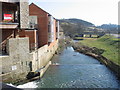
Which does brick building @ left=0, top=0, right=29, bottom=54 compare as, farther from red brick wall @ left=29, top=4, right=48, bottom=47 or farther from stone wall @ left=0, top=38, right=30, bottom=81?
red brick wall @ left=29, top=4, right=48, bottom=47

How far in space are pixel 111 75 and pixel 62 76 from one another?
5740mm

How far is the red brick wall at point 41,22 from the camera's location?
2538 cm

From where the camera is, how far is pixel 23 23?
1672 centimetres

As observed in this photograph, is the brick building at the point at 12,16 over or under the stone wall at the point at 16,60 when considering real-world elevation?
over

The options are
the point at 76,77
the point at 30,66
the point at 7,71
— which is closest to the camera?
the point at 7,71

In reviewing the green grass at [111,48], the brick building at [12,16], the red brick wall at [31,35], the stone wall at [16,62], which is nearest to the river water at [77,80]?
the stone wall at [16,62]

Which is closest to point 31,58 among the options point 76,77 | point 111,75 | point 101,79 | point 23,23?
point 23,23

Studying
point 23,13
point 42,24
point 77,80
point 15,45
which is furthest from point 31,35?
point 77,80

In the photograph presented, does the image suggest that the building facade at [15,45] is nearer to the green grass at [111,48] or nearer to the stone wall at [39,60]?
the stone wall at [39,60]

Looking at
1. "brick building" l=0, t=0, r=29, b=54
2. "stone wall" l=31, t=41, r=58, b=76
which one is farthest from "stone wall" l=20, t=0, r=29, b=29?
"stone wall" l=31, t=41, r=58, b=76

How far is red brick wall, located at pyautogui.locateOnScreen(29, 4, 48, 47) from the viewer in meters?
25.4

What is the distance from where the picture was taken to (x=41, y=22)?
2556 centimetres

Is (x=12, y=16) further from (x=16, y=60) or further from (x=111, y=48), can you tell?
(x=111, y=48)

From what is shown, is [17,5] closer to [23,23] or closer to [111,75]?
[23,23]
